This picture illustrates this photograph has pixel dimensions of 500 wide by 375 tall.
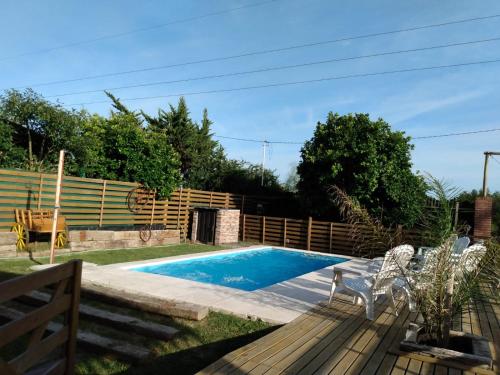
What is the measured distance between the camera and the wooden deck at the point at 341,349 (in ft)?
10.4

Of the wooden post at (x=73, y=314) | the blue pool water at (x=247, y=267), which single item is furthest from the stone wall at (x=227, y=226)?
the wooden post at (x=73, y=314)

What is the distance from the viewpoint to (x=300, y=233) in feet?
50.2

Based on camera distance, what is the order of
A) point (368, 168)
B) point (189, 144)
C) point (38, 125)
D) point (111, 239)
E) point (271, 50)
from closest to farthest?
point (111, 239) → point (38, 125) → point (368, 168) → point (271, 50) → point (189, 144)

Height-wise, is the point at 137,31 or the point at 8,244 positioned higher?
the point at 137,31

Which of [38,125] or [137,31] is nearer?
[38,125]

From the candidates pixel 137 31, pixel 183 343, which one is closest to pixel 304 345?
pixel 183 343

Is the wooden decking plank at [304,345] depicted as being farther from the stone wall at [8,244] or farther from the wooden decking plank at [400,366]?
the stone wall at [8,244]

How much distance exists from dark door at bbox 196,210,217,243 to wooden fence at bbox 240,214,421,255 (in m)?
2.05

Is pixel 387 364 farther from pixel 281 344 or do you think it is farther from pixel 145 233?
pixel 145 233

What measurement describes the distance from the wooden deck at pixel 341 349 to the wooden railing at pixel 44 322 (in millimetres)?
1037

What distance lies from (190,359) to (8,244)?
256 inches

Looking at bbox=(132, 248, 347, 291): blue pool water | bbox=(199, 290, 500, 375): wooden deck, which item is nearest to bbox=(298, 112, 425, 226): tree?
bbox=(132, 248, 347, 291): blue pool water

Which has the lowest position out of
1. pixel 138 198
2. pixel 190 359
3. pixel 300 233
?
pixel 190 359

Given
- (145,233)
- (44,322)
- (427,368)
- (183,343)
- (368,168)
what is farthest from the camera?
(368,168)
